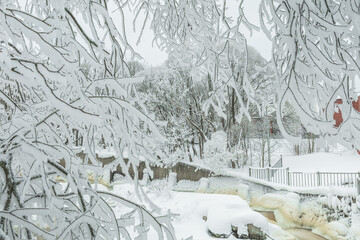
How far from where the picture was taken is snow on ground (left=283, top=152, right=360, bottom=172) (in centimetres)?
1681

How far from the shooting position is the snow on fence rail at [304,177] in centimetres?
1311

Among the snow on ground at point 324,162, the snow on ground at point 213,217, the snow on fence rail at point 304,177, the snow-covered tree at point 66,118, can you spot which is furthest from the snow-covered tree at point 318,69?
the snow on ground at point 324,162

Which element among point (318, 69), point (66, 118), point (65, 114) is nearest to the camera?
point (318, 69)

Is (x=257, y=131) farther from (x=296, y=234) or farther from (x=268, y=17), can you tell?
(x=268, y=17)

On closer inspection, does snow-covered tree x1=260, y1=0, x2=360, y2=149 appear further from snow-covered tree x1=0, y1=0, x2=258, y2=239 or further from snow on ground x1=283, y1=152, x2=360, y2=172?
snow on ground x1=283, y1=152, x2=360, y2=172

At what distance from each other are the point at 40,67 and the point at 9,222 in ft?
2.59

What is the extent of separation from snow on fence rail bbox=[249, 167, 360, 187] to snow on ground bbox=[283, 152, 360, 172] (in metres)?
2.31

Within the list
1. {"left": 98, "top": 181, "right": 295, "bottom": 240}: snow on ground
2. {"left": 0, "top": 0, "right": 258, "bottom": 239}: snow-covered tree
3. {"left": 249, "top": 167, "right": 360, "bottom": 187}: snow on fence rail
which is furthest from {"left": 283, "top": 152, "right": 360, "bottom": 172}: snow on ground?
{"left": 0, "top": 0, "right": 258, "bottom": 239}: snow-covered tree

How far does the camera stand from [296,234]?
32.9 ft

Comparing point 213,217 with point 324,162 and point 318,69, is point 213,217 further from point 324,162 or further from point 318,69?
point 324,162

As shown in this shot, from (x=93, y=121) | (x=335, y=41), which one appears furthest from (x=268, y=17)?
(x=93, y=121)

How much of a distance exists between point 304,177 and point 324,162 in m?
4.91

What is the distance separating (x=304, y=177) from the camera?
14078 mm

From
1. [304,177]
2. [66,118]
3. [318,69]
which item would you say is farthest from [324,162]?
[318,69]
